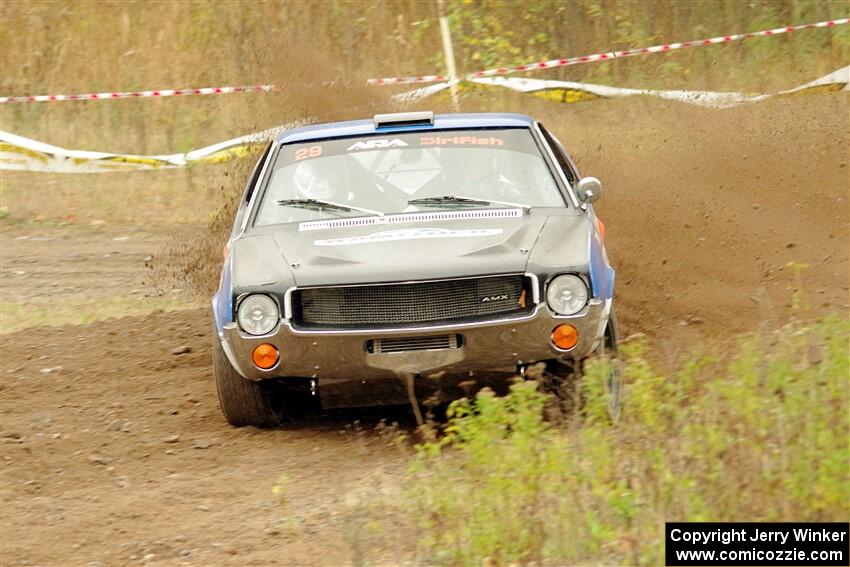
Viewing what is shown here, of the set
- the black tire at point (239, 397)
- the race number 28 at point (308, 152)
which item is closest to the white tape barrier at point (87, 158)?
the race number 28 at point (308, 152)

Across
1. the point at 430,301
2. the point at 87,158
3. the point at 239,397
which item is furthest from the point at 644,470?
the point at 87,158

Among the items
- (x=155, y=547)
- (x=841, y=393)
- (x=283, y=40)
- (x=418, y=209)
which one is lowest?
(x=155, y=547)

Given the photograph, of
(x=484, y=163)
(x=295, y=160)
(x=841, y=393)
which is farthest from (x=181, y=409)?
(x=841, y=393)

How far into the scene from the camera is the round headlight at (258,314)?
706cm

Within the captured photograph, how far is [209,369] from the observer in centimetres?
934

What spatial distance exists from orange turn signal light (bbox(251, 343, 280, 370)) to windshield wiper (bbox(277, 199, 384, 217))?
3.74 ft

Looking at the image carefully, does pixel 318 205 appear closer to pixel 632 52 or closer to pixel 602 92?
pixel 632 52

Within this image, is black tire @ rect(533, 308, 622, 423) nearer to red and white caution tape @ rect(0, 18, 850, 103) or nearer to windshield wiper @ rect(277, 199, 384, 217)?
windshield wiper @ rect(277, 199, 384, 217)

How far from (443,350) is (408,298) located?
32cm

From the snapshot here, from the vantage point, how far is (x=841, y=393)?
5.29m

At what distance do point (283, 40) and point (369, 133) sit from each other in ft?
42.1

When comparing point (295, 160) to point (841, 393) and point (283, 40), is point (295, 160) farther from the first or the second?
point (283, 40)

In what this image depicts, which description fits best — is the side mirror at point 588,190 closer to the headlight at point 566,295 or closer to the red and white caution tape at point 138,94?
the headlight at point 566,295

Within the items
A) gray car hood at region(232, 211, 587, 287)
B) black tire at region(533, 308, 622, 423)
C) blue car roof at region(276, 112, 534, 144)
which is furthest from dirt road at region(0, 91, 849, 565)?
blue car roof at region(276, 112, 534, 144)
